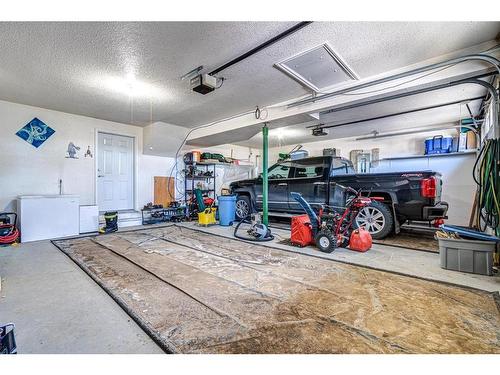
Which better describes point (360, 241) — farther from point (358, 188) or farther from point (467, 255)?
point (358, 188)

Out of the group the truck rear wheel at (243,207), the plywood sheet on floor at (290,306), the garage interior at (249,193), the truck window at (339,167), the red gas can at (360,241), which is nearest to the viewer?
the plywood sheet on floor at (290,306)

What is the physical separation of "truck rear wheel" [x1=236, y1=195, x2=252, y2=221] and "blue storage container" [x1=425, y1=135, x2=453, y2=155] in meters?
4.80

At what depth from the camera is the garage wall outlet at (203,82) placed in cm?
342

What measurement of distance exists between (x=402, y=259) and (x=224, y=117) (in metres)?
4.61

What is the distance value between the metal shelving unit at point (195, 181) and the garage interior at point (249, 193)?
704mm

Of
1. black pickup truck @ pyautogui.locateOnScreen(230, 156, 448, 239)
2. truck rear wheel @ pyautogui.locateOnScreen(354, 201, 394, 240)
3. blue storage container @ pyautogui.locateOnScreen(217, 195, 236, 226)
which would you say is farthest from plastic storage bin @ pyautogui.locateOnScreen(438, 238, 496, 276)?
blue storage container @ pyautogui.locateOnScreen(217, 195, 236, 226)

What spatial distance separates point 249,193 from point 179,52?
398 centimetres

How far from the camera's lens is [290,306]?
6.36ft

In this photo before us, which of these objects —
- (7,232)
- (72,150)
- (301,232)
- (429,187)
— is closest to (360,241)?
(301,232)

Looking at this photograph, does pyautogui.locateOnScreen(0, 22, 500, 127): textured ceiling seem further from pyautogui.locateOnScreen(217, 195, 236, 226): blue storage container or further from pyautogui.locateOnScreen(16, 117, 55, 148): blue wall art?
pyautogui.locateOnScreen(217, 195, 236, 226): blue storage container

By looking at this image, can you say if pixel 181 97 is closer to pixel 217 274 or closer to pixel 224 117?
pixel 224 117

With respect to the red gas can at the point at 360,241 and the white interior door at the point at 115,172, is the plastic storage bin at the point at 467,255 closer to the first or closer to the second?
the red gas can at the point at 360,241

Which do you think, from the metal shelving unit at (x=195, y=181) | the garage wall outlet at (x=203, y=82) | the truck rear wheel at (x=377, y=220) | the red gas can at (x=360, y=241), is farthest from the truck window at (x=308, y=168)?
the metal shelving unit at (x=195, y=181)

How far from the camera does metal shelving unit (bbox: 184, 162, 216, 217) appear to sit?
7527mm
